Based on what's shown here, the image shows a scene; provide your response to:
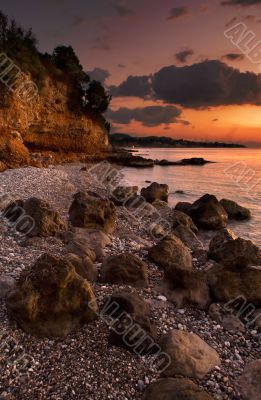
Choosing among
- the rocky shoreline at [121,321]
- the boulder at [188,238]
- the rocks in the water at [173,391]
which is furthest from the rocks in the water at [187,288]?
the boulder at [188,238]

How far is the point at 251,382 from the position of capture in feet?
20.2

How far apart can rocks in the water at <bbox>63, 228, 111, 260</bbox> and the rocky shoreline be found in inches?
1.4

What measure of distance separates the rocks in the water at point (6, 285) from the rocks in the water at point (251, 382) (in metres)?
4.88

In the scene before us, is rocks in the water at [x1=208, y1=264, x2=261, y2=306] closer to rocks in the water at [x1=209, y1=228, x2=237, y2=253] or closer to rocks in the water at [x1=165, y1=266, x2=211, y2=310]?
rocks in the water at [x1=165, y1=266, x2=211, y2=310]

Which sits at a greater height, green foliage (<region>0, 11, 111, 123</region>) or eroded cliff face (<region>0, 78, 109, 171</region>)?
green foliage (<region>0, 11, 111, 123</region>)

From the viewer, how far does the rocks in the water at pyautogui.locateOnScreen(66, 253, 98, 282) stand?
8850 mm

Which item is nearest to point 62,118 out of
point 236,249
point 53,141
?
point 53,141

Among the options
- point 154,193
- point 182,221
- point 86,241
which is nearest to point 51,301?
point 86,241

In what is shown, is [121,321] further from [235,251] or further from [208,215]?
[208,215]

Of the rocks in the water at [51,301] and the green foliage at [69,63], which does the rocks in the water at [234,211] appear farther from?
the green foliage at [69,63]

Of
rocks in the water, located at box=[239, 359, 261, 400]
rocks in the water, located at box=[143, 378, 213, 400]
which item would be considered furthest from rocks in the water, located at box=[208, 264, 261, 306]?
rocks in the water, located at box=[143, 378, 213, 400]

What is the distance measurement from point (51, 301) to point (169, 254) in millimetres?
5028

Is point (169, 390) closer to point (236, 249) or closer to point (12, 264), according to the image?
point (12, 264)

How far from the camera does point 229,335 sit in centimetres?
788
